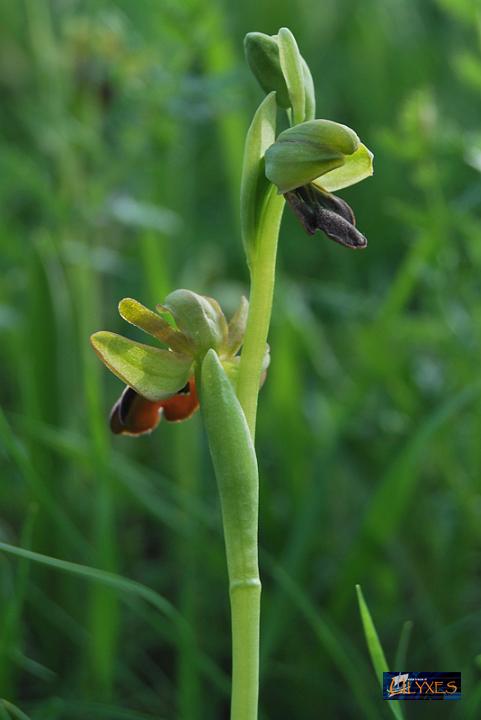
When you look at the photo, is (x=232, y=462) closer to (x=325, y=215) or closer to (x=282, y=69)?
(x=325, y=215)

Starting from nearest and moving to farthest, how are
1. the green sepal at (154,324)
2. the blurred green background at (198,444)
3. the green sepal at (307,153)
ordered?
the green sepal at (307,153) → the green sepal at (154,324) → the blurred green background at (198,444)

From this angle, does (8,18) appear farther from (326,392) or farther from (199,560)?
(199,560)

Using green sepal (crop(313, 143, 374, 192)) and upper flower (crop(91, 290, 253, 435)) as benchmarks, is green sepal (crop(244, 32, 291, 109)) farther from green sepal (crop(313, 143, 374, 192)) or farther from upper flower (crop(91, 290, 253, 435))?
upper flower (crop(91, 290, 253, 435))

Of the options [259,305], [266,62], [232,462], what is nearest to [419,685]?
[232,462]

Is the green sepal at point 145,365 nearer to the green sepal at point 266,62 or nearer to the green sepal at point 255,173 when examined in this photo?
the green sepal at point 255,173

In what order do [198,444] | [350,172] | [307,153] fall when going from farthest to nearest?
1. [198,444]
2. [350,172]
3. [307,153]

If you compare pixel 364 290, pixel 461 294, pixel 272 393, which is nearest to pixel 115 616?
pixel 272 393

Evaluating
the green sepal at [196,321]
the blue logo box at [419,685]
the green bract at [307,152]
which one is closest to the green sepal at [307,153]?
the green bract at [307,152]
